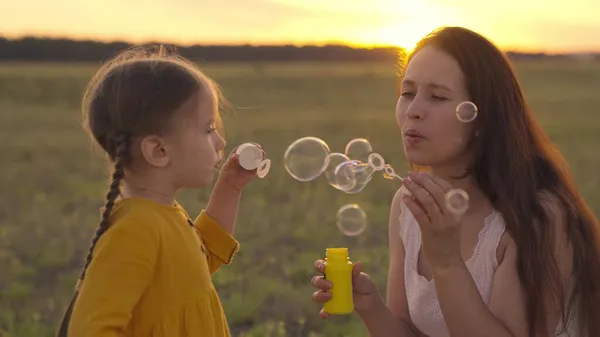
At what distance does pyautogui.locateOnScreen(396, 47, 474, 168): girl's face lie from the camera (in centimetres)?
280

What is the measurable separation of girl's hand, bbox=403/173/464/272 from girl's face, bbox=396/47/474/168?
0.87 ft

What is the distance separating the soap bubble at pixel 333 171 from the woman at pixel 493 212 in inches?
14.0

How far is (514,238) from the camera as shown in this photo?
2877 mm

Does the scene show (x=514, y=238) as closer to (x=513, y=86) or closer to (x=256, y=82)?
(x=513, y=86)

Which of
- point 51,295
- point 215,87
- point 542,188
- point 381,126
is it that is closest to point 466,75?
point 542,188

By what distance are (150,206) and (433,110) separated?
86 cm

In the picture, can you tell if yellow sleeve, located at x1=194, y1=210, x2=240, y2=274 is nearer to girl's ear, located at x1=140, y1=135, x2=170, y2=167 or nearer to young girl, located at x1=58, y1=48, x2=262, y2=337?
young girl, located at x1=58, y1=48, x2=262, y2=337

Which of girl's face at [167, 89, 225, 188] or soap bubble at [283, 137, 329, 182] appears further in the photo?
soap bubble at [283, 137, 329, 182]

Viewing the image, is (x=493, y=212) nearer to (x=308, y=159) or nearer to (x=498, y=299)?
(x=498, y=299)

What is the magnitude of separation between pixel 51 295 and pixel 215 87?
3.52 meters

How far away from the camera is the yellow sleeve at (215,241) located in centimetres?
301

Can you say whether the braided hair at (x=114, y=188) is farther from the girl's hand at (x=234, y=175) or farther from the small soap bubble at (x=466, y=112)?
the small soap bubble at (x=466, y=112)

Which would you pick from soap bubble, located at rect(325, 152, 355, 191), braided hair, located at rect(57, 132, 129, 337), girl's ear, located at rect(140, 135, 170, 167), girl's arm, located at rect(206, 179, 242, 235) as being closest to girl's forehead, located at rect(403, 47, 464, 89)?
soap bubble, located at rect(325, 152, 355, 191)

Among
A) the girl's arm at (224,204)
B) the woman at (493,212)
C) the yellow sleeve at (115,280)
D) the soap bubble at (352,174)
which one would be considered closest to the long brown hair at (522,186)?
the woman at (493,212)
